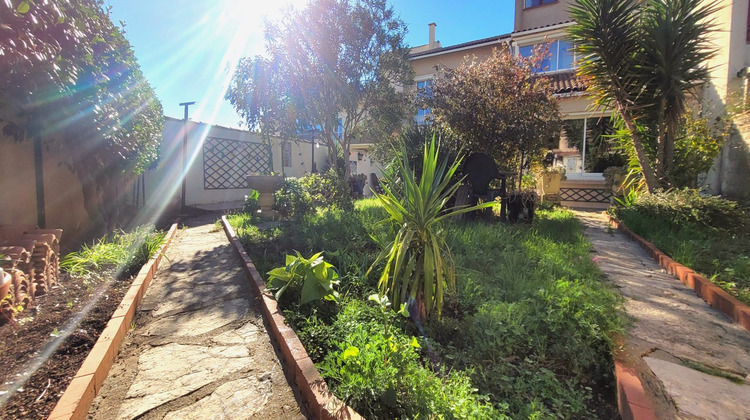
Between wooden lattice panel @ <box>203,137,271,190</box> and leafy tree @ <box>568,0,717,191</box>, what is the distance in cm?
808

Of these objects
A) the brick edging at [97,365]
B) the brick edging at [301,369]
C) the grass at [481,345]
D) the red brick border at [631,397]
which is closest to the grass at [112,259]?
the brick edging at [97,365]

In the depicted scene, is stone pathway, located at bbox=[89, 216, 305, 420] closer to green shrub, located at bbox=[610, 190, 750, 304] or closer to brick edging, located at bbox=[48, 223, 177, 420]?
brick edging, located at bbox=[48, 223, 177, 420]

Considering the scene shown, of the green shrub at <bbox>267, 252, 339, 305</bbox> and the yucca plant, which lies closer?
the yucca plant

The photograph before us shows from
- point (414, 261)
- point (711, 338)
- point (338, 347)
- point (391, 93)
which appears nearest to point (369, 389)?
point (338, 347)

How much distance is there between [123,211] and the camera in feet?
20.1

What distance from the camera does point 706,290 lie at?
9.09 ft

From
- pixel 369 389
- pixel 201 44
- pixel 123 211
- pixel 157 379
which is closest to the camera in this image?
pixel 369 389

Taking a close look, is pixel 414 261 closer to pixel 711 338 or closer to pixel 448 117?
pixel 711 338

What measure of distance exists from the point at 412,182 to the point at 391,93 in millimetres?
5928

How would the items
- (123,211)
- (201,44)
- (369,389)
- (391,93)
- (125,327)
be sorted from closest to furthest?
(369,389) < (125,327) < (201,44) < (123,211) < (391,93)

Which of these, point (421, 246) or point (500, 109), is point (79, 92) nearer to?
point (421, 246)

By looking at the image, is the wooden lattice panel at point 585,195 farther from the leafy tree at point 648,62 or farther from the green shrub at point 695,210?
the green shrub at point 695,210

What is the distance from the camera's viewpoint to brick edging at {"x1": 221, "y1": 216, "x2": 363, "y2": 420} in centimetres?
144

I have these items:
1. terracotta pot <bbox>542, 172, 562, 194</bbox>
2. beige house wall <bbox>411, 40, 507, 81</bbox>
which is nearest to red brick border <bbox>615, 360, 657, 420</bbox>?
terracotta pot <bbox>542, 172, 562, 194</bbox>
